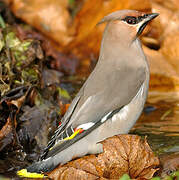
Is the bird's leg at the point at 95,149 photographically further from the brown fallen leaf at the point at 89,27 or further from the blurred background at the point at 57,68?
the brown fallen leaf at the point at 89,27

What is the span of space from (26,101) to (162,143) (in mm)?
1288

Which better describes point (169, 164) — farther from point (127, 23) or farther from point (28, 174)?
point (127, 23)

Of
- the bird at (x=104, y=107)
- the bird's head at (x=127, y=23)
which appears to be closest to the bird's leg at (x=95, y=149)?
the bird at (x=104, y=107)

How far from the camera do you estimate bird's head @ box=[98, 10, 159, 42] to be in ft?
12.6

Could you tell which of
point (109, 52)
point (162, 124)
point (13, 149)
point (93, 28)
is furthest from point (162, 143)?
point (93, 28)

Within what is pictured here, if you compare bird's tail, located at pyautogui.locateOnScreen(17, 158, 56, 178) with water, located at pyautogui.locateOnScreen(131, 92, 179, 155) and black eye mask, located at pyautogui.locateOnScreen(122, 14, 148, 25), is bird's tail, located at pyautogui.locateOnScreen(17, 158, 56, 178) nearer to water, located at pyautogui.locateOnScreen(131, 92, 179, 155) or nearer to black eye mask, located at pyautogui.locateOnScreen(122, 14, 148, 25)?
water, located at pyautogui.locateOnScreen(131, 92, 179, 155)

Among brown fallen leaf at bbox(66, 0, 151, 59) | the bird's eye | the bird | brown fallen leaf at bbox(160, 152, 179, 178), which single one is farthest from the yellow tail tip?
brown fallen leaf at bbox(66, 0, 151, 59)

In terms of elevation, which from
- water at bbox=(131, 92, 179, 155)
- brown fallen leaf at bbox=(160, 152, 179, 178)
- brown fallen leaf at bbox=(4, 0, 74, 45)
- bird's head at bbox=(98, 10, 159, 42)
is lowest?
water at bbox=(131, 92, 179, 155)

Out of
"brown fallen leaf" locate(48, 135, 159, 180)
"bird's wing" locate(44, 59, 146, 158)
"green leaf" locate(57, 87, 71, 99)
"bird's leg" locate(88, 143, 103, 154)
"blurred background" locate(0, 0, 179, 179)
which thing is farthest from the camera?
"green leaf" locate(57, 87, 71, 99)

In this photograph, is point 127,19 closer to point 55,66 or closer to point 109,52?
point 109,52

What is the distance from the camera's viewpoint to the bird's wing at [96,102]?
→ 133 inches

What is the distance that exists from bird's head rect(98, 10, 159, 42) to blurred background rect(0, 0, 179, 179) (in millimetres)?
821

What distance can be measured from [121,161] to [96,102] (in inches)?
20.0

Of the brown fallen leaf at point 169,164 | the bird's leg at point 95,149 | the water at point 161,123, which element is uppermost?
the brown fallen leaf at point 169,164
